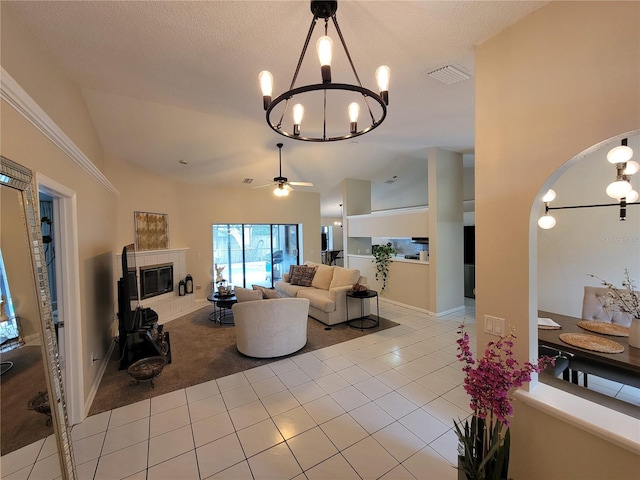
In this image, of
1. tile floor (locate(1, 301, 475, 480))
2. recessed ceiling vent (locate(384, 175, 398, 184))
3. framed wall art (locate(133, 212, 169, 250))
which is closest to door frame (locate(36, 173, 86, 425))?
tile floor (locate(1, 301, 475, 480))

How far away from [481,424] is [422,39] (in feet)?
8.06

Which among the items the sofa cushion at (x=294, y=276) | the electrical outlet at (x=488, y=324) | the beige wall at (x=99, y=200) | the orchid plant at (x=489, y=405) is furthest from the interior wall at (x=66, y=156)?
the sofa cushion at (x=294, y=276)

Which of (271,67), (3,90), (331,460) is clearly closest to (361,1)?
(271,67)

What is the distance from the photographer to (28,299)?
1.46 meters

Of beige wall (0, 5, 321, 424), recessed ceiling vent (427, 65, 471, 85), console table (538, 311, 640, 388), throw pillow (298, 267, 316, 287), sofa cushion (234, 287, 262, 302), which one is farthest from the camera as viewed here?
throw pillow (298, 267, 316, 287)

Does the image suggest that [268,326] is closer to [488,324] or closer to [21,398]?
[21,398]

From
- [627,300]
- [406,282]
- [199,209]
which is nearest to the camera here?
[627,300]

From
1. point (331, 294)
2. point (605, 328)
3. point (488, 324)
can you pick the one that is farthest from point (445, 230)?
point (488, 324)

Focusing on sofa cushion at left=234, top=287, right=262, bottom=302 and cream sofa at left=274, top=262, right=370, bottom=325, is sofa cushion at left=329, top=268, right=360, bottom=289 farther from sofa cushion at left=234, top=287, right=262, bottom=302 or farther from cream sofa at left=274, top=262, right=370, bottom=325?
sofa cushion at left=234, top=287, right=262, bottom=302

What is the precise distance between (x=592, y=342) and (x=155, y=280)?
6.43 metres

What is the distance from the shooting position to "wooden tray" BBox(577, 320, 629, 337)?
2275 millimetres

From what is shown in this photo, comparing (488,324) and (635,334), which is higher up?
(488,324)

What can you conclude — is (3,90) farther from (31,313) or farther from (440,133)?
(440,133)

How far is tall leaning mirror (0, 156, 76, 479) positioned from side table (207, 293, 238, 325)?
3.10 meters
